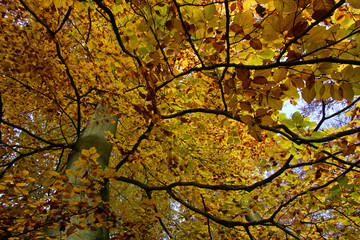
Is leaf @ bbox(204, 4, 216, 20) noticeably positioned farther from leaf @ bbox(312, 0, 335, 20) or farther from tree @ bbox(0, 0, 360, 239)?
leaf @ bbox(312, 0, 335, 20)

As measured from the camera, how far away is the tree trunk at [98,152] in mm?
1810

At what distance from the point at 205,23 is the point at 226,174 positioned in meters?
3.51

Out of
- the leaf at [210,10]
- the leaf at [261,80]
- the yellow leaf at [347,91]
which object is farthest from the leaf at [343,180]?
the leaf at [210,10]

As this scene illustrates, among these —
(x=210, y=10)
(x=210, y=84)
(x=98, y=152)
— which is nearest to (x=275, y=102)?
(x=210, y=10)

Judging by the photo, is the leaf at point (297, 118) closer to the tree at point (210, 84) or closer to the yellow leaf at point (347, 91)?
the tree at point (210, 84)

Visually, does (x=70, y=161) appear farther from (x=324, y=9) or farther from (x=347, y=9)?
(x=347, y=9)

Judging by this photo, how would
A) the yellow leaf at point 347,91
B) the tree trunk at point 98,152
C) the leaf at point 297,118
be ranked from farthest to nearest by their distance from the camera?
the tree trunk at point 98,152 < the leaf at point 297,118 < the yellow leaf at point 347,91

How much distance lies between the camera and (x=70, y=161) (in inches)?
95.5

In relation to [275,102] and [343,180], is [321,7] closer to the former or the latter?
[275,102]

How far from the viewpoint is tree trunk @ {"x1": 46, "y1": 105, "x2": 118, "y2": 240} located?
1810 millimetres

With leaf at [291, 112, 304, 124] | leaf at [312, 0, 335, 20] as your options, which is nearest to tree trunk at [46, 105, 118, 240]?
leaf at [291, 112, 304, 124]

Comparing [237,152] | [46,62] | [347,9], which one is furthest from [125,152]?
[237,152]

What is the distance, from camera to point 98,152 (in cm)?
261

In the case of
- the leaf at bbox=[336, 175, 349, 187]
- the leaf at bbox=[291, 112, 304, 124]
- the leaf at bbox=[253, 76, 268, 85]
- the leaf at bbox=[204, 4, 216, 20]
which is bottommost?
the leaf at bbox=[336, 175, 349, 187]
